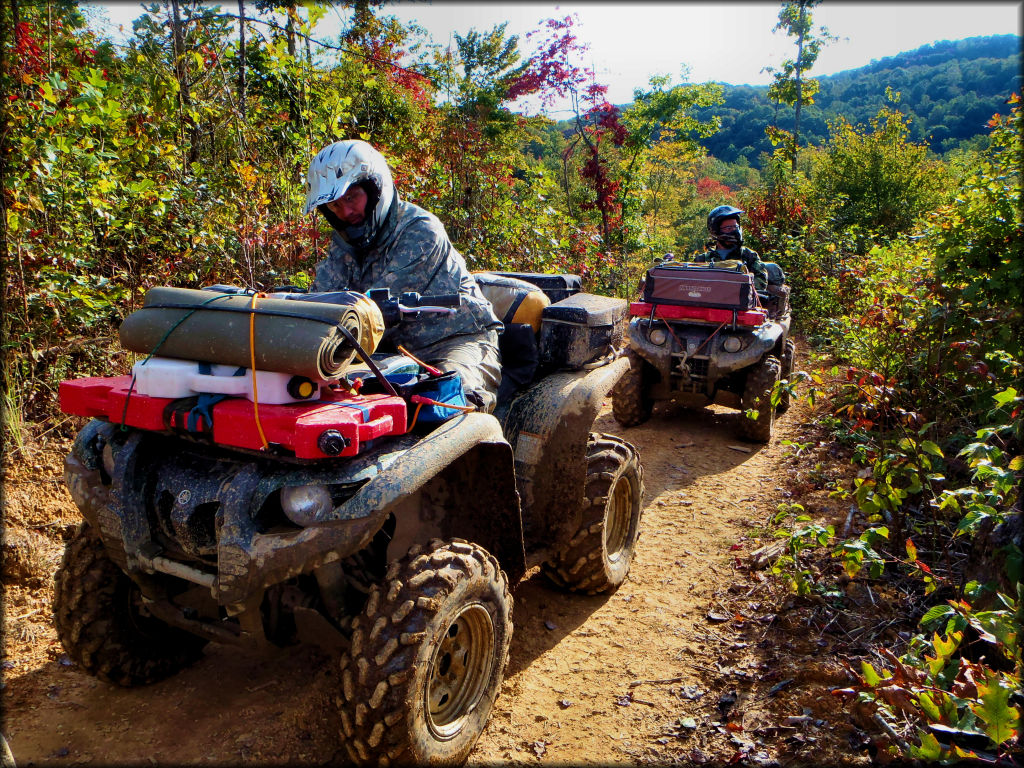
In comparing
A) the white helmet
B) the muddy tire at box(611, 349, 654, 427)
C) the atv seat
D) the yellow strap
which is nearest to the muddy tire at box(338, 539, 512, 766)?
the yellow strap

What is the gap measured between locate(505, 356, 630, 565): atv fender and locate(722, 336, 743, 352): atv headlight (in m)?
3.41

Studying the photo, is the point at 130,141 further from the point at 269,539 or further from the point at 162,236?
the point at 269,539

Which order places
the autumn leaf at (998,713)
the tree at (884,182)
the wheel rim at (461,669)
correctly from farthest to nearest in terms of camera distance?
the tree at (884,182) < the wheel rim at (461,669) < the autumn leaf at (998,713)

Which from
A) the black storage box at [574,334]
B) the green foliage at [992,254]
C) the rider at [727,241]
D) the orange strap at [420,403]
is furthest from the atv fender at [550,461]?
the rider at [727,241]

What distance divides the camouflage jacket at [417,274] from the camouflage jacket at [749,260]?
17.2ft

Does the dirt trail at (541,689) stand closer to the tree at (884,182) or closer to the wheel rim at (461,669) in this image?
the wheel rim at (461,669)

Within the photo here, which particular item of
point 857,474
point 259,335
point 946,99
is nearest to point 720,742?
point 259,335

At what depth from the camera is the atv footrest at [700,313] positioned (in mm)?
6188

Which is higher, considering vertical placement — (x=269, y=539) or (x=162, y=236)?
(x=162, y=236)

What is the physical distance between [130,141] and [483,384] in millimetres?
3062

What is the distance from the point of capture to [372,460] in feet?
7.07

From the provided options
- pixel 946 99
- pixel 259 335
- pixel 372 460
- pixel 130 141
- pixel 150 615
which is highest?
pixel 946 99

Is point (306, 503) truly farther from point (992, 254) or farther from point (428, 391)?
point (992, 254)

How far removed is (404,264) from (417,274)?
0.07 metres
